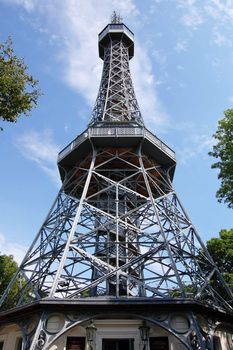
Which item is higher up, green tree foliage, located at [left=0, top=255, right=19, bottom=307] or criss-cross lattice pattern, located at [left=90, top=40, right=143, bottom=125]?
criss-cross lattice pattern, located at [left=90, top=40, right=143, bottom=125]

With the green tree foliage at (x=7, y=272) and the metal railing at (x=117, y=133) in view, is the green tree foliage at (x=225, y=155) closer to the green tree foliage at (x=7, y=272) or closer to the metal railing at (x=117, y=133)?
the metal railing at (x=117, y=133)

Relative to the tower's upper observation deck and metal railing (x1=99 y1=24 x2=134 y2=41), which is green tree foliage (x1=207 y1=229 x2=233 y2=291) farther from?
metal railing (x1=99 y1=24 x2=134 y2=41)

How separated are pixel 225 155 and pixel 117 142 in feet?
23.7

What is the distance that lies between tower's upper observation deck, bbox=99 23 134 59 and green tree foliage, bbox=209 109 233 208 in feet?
73.8

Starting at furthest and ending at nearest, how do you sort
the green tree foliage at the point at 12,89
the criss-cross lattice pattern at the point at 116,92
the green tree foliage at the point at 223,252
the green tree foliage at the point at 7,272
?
the criss-cross lattice pattern at the point at 116,92 → the green tree foliage at the point at 7,272 → the green tree foliage at the point at 223,252 → the green tree foliage at the point at 12,89

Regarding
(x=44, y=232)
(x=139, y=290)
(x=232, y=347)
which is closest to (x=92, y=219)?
(x=44, y=232)

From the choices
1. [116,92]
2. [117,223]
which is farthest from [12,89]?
[116,92]

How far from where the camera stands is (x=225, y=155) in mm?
14664

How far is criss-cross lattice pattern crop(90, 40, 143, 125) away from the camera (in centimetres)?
2592

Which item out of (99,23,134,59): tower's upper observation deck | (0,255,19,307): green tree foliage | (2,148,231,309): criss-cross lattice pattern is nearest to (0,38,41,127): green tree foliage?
(2,148,231,309): criss-cross lattice pattern

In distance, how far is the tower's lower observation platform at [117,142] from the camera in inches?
774

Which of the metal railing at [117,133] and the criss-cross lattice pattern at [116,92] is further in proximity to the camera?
the criss-cross lattice pattern at [116,92]

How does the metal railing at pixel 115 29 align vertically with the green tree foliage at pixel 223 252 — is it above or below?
above

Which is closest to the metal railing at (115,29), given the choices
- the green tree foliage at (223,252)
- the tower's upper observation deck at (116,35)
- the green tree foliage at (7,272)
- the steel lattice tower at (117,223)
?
the tower's upper observation deck at (116,35)
